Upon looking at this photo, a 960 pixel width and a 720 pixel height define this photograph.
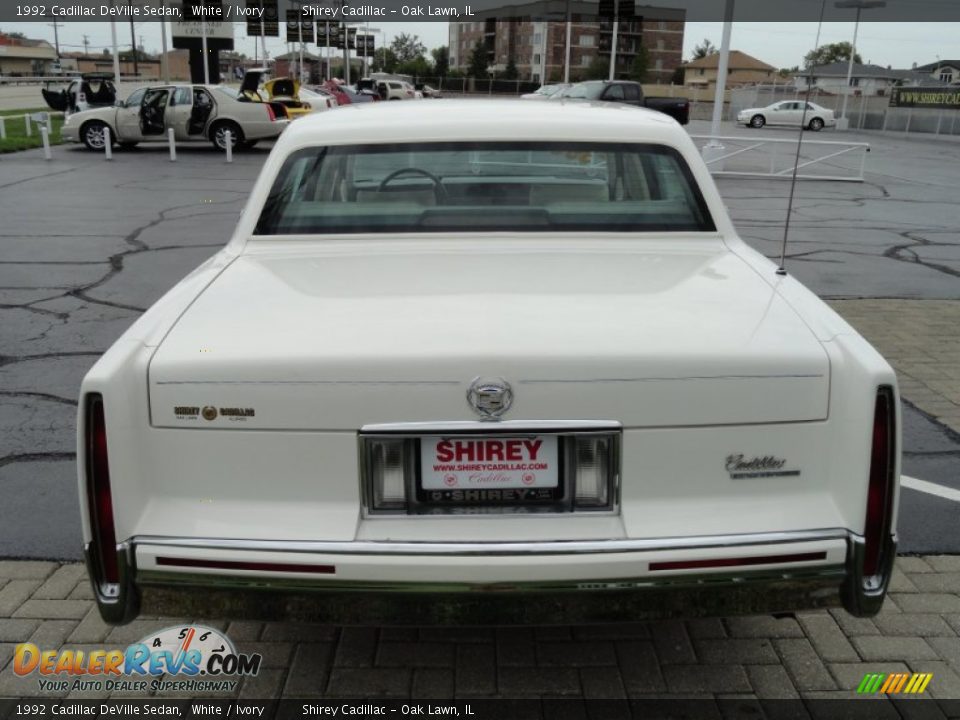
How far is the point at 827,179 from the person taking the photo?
1883 cm

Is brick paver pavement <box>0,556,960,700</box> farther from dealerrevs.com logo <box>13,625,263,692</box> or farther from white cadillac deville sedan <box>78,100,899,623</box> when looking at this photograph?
white cadillac deville sedan <box>78,100,899,623</box>

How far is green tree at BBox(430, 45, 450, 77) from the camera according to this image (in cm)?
10034

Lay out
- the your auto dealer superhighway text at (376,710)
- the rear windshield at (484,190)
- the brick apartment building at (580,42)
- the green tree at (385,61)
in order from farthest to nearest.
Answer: the green tree at (385,61) → the brick apartment building at (580,42) → the rear windshield at (484,190) → the your auto dealer superhighway text at (376,710)

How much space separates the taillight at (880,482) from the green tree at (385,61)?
387 ft

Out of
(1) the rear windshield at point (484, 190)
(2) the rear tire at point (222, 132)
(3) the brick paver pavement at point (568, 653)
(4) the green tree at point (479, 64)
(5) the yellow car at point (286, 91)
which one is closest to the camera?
(3) the brick paver pavement at point (568, 653)

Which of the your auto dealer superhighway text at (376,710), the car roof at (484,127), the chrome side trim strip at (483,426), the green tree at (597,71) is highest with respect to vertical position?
the green tree at (597,71)

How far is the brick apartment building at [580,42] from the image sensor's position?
99.7m

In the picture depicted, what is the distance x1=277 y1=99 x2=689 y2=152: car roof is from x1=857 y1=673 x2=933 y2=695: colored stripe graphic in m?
2.21

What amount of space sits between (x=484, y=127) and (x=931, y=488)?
286cm

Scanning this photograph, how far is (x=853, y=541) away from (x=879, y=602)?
0.22 m

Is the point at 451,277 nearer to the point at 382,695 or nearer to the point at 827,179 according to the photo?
the point at 382,695

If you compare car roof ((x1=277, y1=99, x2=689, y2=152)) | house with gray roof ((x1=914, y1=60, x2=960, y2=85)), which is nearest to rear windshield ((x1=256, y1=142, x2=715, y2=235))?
car roof ((x1=277, y1=99, x2=689, y2=152))

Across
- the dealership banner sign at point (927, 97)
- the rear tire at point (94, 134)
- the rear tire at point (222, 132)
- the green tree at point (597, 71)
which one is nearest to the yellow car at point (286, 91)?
the rear tire at point (222, 132)

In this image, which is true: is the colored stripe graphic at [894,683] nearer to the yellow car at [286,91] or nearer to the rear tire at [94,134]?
the rear tire at [94,134]
